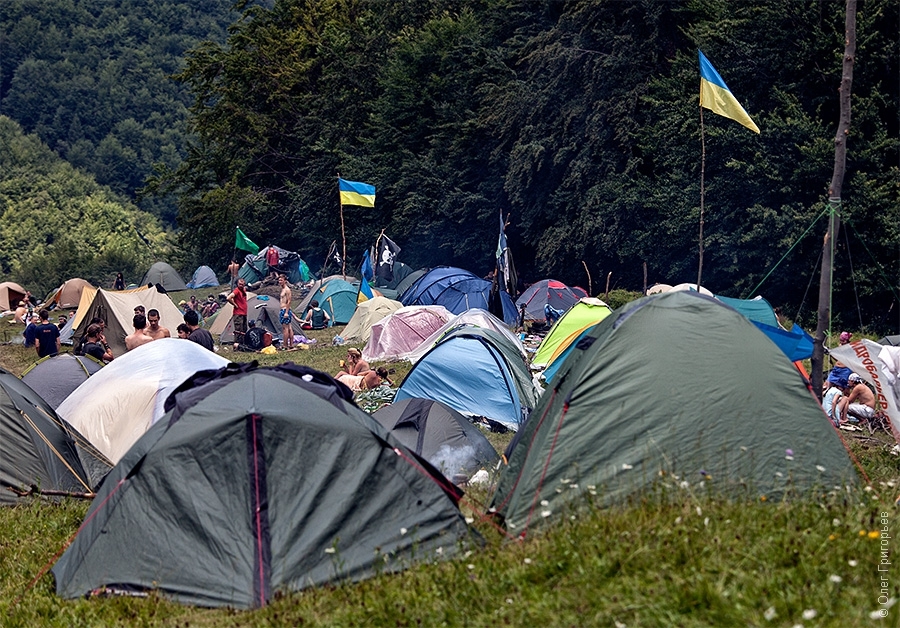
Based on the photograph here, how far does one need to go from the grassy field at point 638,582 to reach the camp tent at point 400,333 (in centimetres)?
1407

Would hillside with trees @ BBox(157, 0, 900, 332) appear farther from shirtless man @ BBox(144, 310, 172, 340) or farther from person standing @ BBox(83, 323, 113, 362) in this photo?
person standing @ BBox(83, 323, 113, 362)

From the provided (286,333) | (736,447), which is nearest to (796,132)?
(286,333)

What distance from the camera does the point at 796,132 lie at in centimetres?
2434

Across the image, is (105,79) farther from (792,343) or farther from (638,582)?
(638,582)

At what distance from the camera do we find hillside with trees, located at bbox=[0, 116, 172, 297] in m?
60.2

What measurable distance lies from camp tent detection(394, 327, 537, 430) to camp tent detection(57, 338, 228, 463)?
3943mm

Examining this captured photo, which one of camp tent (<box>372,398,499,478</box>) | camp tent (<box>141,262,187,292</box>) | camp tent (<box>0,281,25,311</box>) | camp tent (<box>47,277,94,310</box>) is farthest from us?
camp tent (<box>141,262,187,292</box>)

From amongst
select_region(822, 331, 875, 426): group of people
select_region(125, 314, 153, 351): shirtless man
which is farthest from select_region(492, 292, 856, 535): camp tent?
select_region(125, 314, 153, 351): shirtless man

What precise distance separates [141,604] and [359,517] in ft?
4.72

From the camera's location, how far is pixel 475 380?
13.9 m

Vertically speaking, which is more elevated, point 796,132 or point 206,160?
point 796,132

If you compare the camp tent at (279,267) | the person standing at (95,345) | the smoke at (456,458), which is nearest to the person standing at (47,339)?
the person standing at (95,345)

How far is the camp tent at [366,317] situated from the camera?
23.6 m

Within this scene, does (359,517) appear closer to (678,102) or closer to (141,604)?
(141,604)
